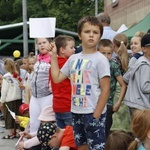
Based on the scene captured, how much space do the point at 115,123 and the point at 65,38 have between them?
1.56 m

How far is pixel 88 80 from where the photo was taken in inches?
151

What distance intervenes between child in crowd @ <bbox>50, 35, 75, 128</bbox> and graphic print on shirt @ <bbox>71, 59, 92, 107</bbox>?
0.87 meters

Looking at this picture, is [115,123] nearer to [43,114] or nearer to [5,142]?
[43,114]

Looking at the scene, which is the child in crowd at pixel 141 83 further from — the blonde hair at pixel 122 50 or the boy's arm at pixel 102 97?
the boy's arm at pixel 102 97

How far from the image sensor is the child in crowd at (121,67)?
17.2ft

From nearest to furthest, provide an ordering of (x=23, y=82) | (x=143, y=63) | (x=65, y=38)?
(x=143, y=63) → (x=65, y=38) → (x=23, y=82)

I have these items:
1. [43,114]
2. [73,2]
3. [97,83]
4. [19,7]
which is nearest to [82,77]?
[97,83]

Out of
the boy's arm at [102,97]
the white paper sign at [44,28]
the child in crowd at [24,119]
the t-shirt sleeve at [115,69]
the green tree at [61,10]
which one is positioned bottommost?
the child in crowd at [24,119]

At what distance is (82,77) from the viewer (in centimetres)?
385

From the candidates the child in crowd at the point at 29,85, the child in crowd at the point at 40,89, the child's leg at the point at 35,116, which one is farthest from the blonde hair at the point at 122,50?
the child in crowd at the point at 29,85

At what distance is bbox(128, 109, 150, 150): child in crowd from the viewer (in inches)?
129

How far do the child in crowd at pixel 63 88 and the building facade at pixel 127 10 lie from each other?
1187 cm

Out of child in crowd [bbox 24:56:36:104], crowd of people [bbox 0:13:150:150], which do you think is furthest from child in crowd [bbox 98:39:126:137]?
child in crowd [bbox 24:56:36:104]

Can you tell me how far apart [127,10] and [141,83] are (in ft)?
50.3
